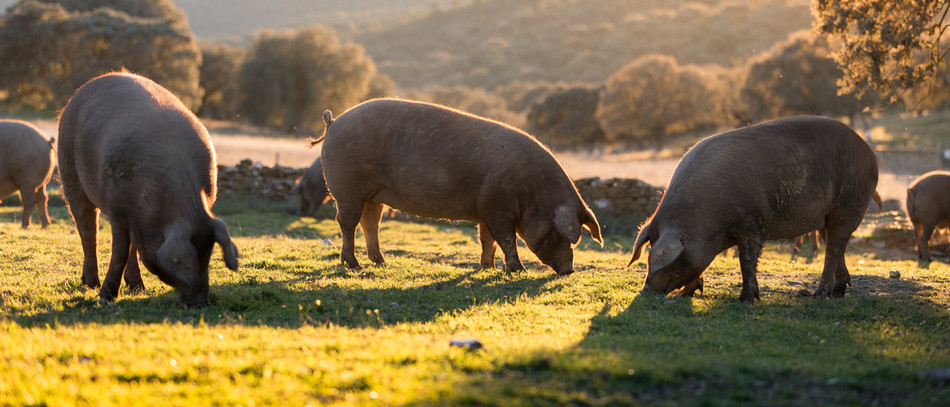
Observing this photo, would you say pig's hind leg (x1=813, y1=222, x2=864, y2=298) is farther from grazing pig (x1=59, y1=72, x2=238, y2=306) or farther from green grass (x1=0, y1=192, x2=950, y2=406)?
grazing pig (x1=59, y1=72, x2=238, y2=306)

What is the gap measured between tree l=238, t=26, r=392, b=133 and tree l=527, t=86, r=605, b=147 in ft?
79.3

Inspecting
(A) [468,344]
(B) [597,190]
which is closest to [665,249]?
(A) [468,344]

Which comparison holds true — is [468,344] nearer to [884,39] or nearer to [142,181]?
[142,181]

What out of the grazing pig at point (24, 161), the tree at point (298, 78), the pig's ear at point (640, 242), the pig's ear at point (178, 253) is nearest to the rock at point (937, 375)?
the pig's ear at point (640, 242)

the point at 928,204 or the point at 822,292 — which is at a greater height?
the point at 928,204

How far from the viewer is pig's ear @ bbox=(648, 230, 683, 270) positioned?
8789mm

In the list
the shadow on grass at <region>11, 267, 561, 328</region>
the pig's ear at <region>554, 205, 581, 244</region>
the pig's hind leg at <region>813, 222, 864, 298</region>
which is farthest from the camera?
the pig's ear at <region>554, 205, 581, 244</region>

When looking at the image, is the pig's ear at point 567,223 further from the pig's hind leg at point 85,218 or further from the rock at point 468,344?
the pig's hind leg at point 85,218

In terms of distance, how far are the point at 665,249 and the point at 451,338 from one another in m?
3.27

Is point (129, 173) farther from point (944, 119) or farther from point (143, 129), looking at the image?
point (944, 119)

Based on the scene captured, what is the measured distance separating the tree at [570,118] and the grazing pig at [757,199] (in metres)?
70.5

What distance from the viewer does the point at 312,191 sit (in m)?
23.4

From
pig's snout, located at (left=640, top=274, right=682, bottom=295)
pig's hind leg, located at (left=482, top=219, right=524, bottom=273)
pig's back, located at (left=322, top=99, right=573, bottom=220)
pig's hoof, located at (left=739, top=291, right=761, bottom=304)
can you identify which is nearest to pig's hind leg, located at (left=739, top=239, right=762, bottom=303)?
pig's hoof, located at (left=739, top=291, right=761, bottom=304)

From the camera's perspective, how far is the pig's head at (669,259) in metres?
8.84
